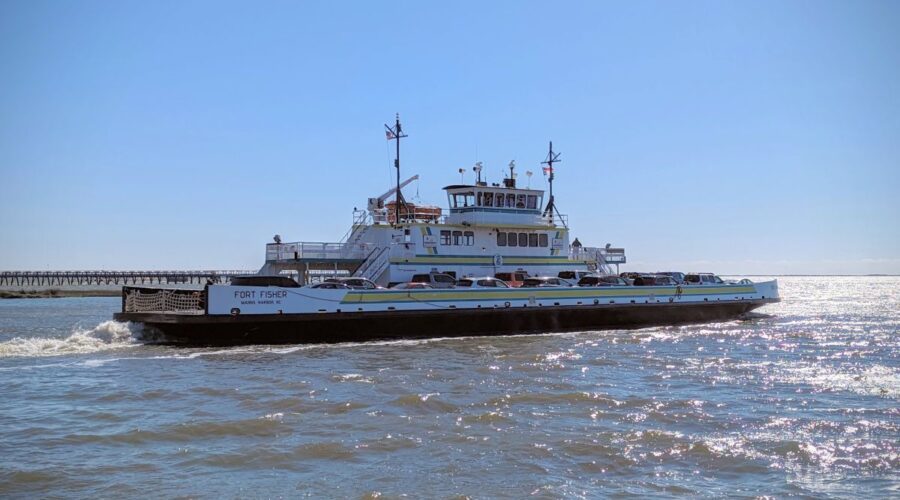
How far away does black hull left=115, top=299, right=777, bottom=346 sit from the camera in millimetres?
21734

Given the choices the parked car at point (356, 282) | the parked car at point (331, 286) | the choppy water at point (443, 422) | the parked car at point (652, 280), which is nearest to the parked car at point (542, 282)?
the parked car at point (652, 280)

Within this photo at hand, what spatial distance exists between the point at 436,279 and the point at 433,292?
6.51 feet

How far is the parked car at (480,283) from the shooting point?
25578 mm

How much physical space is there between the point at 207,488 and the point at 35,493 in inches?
76.5

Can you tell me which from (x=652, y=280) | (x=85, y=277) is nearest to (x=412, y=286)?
(x=652, y=280)

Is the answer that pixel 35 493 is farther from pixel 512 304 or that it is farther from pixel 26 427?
pixel 512 304

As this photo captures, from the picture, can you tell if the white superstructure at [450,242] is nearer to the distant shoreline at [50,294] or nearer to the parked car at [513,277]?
the parked car at [513,277]

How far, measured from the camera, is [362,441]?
11016 millimetres

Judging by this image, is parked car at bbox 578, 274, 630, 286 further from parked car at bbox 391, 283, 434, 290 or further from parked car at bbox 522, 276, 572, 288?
parked car at bbox 391, 283, 434, 290

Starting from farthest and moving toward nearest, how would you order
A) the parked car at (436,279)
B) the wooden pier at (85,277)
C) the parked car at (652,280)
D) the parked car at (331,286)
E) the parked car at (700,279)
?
the wooden pier at (85,277) < the parked car at (700,279) < the parked car at (652,280) < the parked car at (436,279) < the parked car at (331,286)

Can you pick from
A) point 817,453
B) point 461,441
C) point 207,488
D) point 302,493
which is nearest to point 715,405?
point 817,453

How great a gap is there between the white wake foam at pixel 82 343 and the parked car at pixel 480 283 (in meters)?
10.2

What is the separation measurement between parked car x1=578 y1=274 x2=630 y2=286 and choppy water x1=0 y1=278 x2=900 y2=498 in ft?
24.9

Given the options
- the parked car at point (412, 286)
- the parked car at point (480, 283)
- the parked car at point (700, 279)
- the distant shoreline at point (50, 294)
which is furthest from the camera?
the distant shoreline at point (50, 294)
